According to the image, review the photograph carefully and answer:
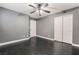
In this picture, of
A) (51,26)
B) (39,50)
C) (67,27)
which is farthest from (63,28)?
(39,50)

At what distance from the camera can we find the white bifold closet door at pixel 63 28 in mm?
3089

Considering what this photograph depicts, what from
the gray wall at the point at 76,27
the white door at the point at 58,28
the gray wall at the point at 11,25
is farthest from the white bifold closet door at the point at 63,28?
the gray wall at the point at 11,25

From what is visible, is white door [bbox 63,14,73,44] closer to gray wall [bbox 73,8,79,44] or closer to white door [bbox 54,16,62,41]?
gray wall [bbox 73,8,79,44]

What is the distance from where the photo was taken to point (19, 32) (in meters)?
3.89

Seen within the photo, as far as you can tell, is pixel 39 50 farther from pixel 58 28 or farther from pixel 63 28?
pixel 58 28

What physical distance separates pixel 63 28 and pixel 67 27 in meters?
0.25

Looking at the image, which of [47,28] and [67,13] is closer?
[67,13]

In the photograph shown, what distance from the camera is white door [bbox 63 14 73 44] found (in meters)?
3.06

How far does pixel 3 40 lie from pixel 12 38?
489 millimetres

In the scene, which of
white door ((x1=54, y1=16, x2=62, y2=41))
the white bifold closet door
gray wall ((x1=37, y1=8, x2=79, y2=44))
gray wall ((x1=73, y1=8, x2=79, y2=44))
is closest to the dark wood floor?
gray wall ((x1=73, y1=8, x2=79, y2=44))

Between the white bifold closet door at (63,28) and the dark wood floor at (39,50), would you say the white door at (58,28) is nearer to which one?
the white bifold closet door at (63,28)

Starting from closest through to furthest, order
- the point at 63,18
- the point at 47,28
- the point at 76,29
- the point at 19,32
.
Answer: the point at 76,29 → the point at 63,18 → the point at 19,32 → the point at 47,28

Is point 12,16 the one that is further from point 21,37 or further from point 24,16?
point 21,37
